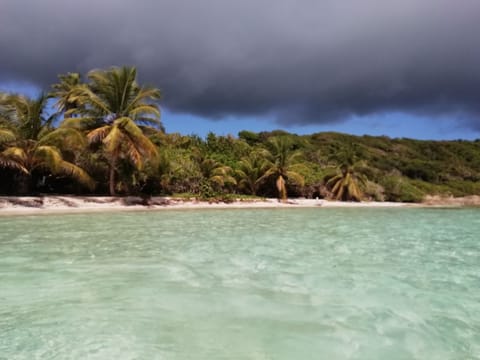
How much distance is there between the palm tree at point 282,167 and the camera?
78.3 feet

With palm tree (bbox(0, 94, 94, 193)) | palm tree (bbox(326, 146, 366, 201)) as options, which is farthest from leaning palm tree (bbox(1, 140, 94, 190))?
palm tree (bbox(326, 146, 366, 201))

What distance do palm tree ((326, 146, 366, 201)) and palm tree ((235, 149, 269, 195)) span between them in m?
5.20

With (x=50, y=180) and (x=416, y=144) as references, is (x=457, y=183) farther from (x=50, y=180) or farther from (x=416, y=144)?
(x=50, y=180)

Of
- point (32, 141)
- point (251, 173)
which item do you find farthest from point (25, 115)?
point (251, 173)

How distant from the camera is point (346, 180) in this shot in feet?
82.8

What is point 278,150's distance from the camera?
24906 millimetres

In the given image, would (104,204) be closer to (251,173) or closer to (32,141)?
(32,141)

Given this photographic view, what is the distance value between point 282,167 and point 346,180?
4630 millimetres

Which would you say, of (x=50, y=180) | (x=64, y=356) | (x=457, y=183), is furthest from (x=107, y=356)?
(x=457, y=183)

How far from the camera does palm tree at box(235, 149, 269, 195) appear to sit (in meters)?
24.1

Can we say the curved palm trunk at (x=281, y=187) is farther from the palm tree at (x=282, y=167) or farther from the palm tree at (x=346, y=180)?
the palm tree at (x=346, y=180)

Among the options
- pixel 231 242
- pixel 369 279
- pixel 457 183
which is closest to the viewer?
pixel 369 279

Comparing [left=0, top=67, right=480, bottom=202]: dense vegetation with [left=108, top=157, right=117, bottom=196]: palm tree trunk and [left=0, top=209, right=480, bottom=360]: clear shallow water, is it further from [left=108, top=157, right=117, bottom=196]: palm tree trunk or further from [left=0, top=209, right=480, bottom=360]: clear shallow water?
[left=0, top=209, right=480, bottom=360]: clear shallow water

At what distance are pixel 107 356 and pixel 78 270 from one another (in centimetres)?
268
